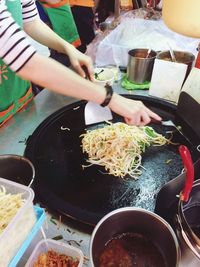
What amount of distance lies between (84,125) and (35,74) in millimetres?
609

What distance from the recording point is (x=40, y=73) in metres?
0.92

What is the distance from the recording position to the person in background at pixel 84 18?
8.14ft

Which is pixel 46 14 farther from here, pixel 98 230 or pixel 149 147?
pixel 98 230

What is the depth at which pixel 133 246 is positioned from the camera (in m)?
0.88

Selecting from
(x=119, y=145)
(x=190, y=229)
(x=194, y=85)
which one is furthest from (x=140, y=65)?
(x=190, y=229)

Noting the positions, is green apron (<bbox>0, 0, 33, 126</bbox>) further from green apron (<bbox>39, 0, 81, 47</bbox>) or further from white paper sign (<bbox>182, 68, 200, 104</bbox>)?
white paper sign (<bbox>182, 68, 200, 104</bbox>)

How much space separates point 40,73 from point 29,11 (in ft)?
2.66

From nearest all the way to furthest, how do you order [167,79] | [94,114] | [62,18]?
[94,114] < [167,79] < [62,18]

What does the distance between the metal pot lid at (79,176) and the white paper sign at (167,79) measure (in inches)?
8.8

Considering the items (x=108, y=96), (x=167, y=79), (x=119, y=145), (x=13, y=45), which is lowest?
(x=119, y=145)

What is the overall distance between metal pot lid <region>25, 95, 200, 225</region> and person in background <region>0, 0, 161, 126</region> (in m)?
0.25

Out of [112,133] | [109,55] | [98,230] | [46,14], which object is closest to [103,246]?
[98,230]

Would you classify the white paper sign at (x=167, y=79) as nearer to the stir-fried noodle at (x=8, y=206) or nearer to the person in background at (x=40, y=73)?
the person in background at (x=40, y=73)

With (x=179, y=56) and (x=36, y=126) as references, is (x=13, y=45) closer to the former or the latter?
(x=36, y=126)
